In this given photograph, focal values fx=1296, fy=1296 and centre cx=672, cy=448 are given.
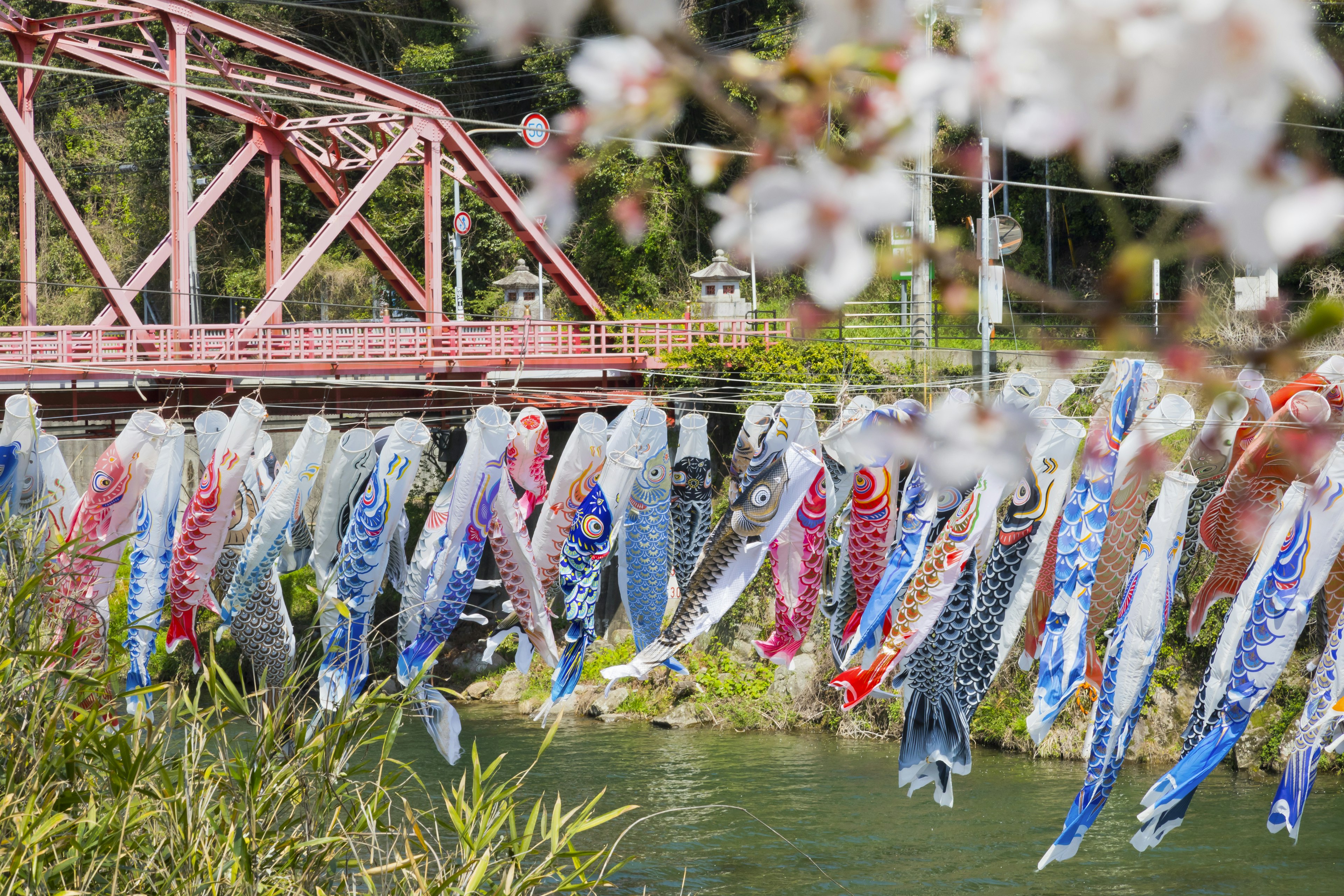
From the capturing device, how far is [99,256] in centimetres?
1446

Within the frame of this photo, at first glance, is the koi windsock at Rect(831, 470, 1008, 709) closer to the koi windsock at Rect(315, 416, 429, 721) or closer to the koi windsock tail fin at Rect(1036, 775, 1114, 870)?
the koi windsock tail fin at Rect(1036, 775, 1114, 870)

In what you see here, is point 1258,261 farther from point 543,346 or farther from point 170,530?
point 543,346

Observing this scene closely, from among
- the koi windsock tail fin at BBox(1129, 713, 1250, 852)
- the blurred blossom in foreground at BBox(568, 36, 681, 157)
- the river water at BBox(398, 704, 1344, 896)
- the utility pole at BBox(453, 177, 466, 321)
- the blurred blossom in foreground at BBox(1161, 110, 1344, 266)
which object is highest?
the utility pole at BBox(453, 177, 466, 321)

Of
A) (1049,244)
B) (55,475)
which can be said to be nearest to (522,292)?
(1049,244)

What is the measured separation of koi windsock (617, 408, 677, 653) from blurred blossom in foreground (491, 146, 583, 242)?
22.7 ft

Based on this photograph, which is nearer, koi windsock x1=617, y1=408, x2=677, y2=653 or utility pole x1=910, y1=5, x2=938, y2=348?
koi windsock x1=617, y1=408, x2=677, y2=653

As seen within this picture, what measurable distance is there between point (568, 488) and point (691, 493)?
92 cm

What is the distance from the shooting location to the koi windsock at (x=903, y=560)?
22.9 ft

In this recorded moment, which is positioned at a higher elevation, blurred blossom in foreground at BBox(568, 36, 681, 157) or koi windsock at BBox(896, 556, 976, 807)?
blurred blossom in foreground at BBox(568, 36, 681, 157)

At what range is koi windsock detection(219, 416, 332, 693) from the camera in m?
8.74

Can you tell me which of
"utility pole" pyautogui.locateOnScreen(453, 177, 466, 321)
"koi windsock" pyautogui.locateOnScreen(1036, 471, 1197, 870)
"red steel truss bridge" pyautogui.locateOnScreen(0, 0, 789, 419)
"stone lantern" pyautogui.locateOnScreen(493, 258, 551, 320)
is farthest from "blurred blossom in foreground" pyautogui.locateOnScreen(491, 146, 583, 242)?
"utility pole" pyautogui.locateOnScreen(453, 177, 466, 321)

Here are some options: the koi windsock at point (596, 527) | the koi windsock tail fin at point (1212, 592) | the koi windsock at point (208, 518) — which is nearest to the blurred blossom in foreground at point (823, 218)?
the koi windsock tail fin at point (1212, 592)

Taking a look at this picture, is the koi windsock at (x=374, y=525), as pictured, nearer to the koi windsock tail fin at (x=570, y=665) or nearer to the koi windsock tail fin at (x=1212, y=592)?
the koi windsock tail fin at (x=570, y=665)

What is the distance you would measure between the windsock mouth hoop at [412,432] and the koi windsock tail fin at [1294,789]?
5.07 meters
